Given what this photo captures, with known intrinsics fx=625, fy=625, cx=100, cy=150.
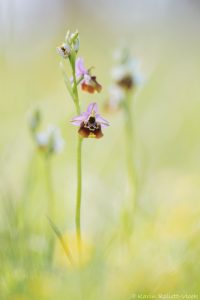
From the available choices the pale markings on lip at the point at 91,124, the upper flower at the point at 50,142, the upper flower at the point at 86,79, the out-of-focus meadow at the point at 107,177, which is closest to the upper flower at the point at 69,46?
the upper flower at the point at 86,79

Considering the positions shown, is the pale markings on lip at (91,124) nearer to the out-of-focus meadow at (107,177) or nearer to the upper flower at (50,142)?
the out-of-focus meadow at (107,177)

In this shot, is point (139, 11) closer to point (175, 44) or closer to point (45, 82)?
point (175, 44)

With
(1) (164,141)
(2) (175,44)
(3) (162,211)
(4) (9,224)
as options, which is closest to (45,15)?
(2) (175,44)

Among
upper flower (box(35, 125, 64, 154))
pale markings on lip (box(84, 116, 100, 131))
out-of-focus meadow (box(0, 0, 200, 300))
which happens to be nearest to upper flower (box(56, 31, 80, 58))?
pale markings on lip (box(84, 116, 100, 131))

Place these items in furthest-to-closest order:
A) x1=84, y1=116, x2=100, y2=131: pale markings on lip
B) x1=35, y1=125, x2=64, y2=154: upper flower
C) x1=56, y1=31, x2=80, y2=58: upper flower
A: x1=35, y1=125, x2=64, y2=154: upper flower → x1=84, y1=116, x2=100, y2=131: pale markings on lip → x1=56, y1=31, x2=80, y2=58: upper flower

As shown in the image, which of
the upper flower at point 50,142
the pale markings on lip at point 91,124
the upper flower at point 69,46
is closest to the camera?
the upper flower at point 69,46

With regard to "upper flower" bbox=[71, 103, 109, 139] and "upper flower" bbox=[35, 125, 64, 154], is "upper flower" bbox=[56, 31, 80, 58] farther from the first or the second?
"upper flower" bbox=[35, 125, 64, 154]
